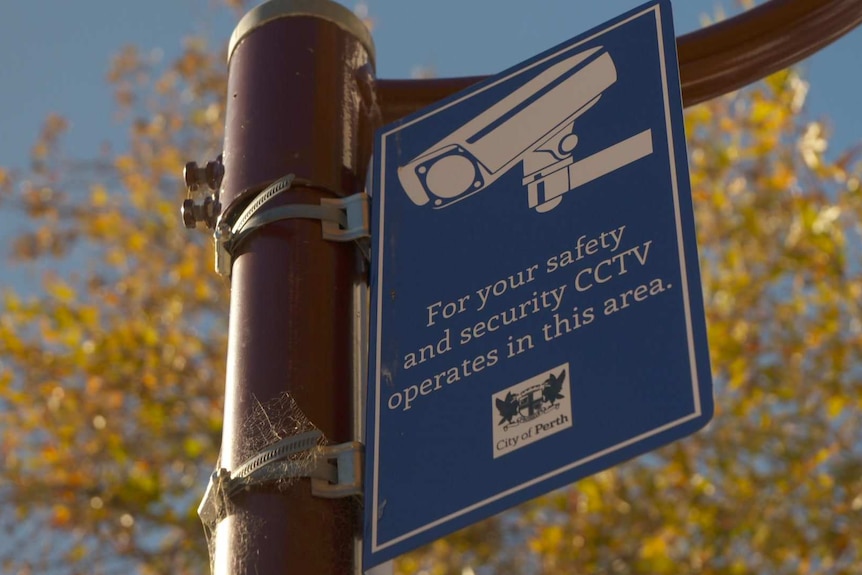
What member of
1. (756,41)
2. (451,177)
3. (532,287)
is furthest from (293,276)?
(756,41)

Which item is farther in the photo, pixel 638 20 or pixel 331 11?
pixel 331 11

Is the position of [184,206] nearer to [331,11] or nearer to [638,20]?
[331,11]

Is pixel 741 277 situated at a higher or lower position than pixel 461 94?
higher

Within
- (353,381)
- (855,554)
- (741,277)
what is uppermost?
(741,277)

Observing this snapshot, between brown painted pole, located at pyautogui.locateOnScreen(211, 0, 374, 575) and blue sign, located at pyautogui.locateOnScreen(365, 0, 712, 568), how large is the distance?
0.10 m

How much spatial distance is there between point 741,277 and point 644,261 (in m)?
8.89

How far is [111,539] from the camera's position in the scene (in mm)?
10531

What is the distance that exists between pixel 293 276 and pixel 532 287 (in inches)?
19.5

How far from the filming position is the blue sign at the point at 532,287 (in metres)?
2.46

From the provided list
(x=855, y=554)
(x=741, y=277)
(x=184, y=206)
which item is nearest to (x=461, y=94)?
(x=184, y=206)

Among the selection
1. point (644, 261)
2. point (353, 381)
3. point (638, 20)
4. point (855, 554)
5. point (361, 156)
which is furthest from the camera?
point (855, 554)

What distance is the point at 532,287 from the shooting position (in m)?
2.71

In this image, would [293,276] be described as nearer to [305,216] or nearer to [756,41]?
[305,216]

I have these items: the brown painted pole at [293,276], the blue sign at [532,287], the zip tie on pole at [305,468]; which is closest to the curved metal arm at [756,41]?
the blue sign at [532,287]
